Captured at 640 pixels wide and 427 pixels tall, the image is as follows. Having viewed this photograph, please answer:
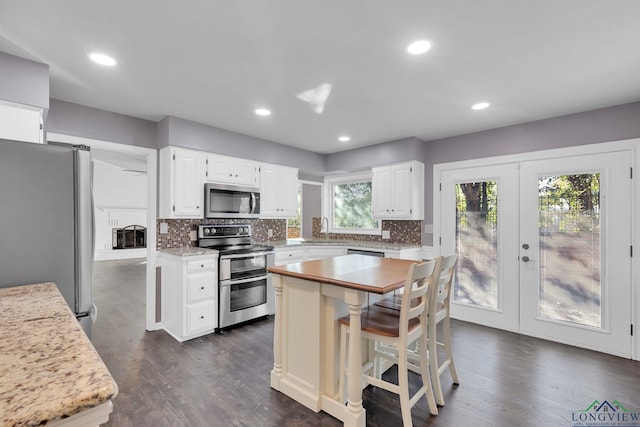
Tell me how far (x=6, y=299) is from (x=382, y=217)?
3.92 metres

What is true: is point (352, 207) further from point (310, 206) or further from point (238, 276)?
point (238, 276)

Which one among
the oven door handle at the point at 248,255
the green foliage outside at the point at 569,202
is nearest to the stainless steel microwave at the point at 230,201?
the oven door handle at the point at 248,255

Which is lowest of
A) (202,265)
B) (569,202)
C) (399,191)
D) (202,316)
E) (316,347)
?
(202,316)

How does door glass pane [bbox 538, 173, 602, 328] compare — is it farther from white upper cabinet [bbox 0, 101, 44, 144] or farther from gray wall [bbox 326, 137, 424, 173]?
white upper cabinet [bbox 0, 101, 44, 144]

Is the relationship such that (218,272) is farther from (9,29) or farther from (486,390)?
(486,390)

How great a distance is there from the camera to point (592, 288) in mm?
3139

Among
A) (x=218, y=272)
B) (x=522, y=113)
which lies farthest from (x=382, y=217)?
(x=218, y=272)

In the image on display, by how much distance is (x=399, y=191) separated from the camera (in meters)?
4.28

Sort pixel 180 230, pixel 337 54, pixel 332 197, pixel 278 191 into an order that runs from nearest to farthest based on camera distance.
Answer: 1. pixel 337 54
2. pixel 180 230
3. pixel 278 191
4. pixel 332 197

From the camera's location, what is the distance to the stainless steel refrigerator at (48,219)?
154cm

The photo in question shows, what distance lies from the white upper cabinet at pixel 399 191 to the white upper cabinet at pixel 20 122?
3.70m

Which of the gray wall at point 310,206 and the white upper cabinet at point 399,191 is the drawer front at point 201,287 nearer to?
the white upper cabinet at point 399,191

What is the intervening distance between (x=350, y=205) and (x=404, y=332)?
380cm

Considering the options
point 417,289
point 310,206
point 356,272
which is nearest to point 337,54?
point 356,272
